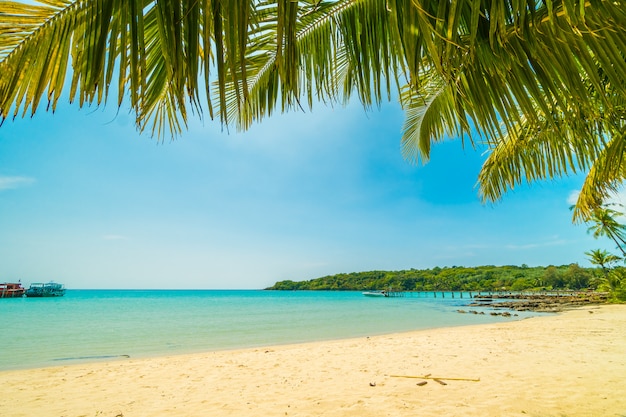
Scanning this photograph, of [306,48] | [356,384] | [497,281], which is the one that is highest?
[306,48]

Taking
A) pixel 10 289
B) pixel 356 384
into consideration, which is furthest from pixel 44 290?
pixel 356 384

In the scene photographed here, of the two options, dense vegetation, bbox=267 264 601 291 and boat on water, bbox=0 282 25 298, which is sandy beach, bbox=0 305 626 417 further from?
boat on water, bbox=0 282 25 298

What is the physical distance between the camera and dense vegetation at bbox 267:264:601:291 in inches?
2074

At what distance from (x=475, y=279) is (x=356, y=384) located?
68.2m

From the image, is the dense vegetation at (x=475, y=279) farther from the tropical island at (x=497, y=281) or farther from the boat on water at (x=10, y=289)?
the boat on water at (x=10, y=289)

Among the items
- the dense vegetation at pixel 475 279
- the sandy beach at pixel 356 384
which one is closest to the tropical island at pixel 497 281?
the dense vegetation at pixel 475 279

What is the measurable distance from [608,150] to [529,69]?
2.08m

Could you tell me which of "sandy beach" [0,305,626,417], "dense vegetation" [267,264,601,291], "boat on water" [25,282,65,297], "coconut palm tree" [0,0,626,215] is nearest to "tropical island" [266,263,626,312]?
"dense vegetation" [267,264,601,291]

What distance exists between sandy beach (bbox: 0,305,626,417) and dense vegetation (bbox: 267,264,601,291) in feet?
138

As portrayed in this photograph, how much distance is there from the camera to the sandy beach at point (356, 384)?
3.44 m

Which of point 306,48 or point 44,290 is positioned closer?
point 306,48

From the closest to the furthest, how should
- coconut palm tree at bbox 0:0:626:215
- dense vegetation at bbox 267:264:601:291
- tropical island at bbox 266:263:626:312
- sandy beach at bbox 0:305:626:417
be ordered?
1. coconut palm tree at bbox 0:0:626:215
2. sandy beach at bbox 0:305:626:417
3. tropical island at bbox 266:263:626:312
4. dense vegetation at bbox 267:264:601:291

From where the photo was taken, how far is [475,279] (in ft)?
211

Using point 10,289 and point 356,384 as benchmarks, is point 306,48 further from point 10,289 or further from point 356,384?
point 10,289
